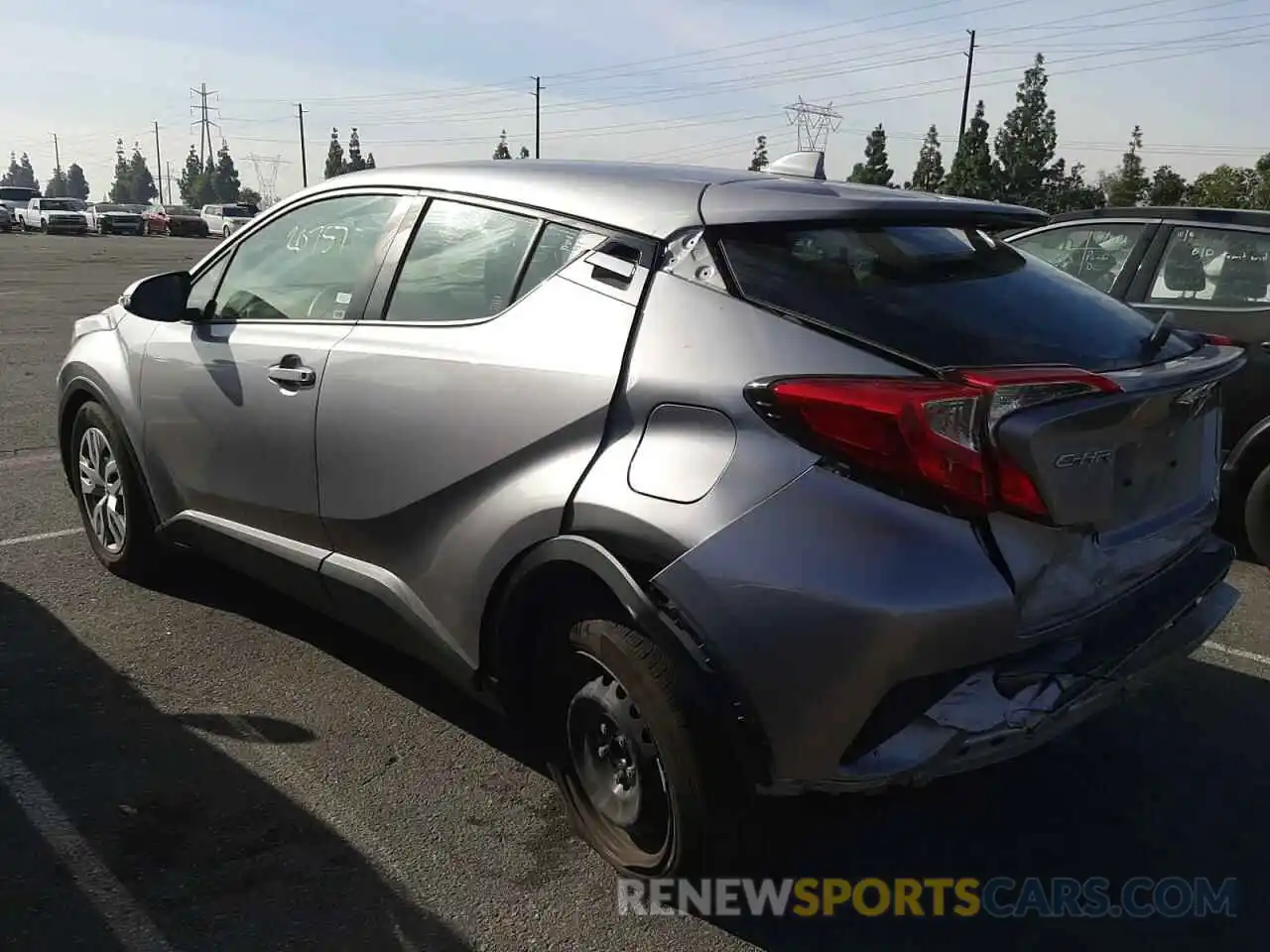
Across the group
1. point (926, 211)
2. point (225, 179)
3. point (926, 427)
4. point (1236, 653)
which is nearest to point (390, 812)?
point (926, 427)

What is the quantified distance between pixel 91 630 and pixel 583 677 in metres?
2.35

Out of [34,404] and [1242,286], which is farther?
[34,404]

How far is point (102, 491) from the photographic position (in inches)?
185

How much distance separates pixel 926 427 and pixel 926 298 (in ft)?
1.67

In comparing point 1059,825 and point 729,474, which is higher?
point 729,474

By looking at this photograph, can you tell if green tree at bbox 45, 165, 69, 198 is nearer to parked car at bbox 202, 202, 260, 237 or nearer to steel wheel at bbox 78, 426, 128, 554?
parked car at bbox 202, 202, 260, 237

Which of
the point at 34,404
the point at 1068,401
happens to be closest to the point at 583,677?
the point at 1068,401

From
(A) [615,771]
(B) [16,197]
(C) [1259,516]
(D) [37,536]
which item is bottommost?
(D) [37,536]

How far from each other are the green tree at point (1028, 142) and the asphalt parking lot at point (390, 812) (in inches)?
2217

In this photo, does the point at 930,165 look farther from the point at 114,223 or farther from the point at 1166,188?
the point at 114,223

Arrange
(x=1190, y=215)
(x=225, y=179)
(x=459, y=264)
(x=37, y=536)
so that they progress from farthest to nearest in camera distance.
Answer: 1. (x=225, y=179)
2. (x=1190, y=215)
3. (x=37, y=536)
4. (x=459, y=264)

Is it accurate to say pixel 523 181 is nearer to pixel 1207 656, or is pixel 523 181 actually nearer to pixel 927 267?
pixel 927 267

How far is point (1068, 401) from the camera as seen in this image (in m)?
2.36

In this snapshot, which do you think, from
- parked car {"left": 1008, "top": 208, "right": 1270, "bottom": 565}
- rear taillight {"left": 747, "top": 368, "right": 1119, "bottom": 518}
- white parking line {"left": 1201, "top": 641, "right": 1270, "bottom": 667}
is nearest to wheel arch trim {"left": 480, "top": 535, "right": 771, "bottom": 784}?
rear taillight {"left": 747, "top": 368, "right": 1119, "bottom": 518}
